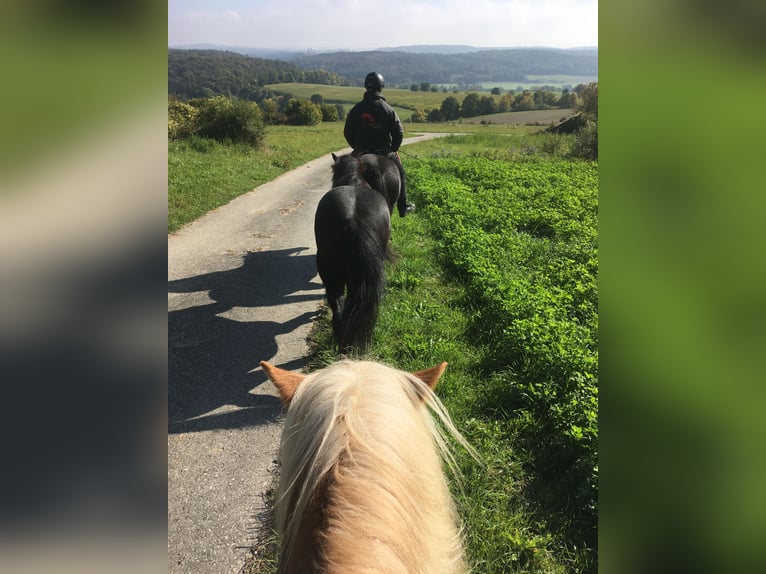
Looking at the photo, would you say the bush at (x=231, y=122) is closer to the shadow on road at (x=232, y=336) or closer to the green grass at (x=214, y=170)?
the green grass at (x=214, y=170)

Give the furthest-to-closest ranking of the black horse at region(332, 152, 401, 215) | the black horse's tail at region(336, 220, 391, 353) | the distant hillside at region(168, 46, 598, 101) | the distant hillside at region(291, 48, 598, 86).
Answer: the distant hillside at region(291, 48, 598, 86) < the distant hillside at region(168, 46, 598, 101) < the black horse at region(332, 152, 401, 215) < the black horse's tail at region(336, 220, 391, 353)

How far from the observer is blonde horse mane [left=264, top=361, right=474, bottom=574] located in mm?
1354

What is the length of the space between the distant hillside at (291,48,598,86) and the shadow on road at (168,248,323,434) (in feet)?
403

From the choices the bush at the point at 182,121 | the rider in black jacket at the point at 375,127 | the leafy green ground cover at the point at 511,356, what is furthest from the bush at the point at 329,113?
the rider in black jacket at the point at 375,127

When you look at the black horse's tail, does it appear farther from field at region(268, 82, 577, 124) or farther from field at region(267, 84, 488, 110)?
field at region(267, 84, 488, 110)

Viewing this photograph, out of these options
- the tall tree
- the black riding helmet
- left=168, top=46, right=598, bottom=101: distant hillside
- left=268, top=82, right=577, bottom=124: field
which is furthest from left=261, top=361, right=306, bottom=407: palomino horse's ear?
the tall tree

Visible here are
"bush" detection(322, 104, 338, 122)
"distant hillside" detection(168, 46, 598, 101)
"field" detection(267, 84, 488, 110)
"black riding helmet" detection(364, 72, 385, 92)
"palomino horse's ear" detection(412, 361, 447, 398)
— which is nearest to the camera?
"palomino horse's ear" detection(412, 361, 447, 398)

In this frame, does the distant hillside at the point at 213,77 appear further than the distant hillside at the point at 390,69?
No

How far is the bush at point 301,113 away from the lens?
46.7 m

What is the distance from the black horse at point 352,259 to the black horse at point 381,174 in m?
1.14

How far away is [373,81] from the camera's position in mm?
7422
